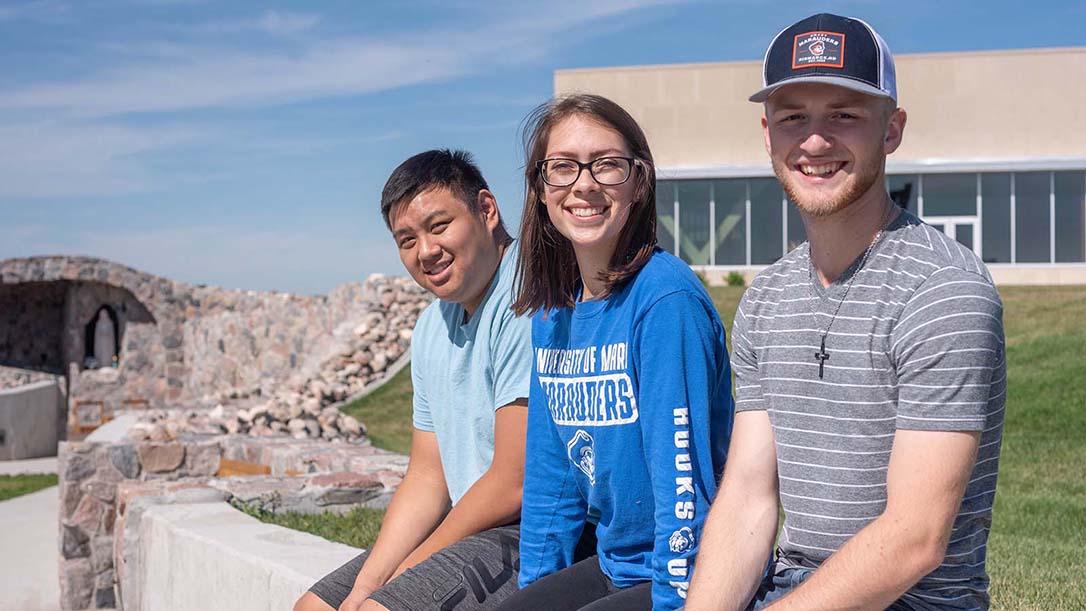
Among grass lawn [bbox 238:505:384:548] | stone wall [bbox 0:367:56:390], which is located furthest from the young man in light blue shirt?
stone wall [bbox 0:367:56:390]

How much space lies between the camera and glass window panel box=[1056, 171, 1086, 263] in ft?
75.0

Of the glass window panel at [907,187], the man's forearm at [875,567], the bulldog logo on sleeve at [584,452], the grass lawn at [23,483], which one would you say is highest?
the glass window panel at [907,187]

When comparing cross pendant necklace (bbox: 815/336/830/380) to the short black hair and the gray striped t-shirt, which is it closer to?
the gray striped t-shirt

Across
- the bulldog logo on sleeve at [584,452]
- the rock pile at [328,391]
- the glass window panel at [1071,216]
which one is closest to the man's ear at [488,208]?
the bulldog logo on sleeve at [584,452]

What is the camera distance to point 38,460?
63.8 ft

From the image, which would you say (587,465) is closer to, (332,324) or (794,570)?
(794,570)

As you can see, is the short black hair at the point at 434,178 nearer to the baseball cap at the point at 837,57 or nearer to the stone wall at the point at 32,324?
the baseball cap at the point at 837,57

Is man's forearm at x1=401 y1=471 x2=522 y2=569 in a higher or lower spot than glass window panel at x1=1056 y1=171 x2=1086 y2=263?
lower

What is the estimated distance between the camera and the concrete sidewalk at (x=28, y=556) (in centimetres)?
831

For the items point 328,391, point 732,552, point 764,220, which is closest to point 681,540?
point 732,552

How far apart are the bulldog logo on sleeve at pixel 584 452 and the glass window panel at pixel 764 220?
2160cm

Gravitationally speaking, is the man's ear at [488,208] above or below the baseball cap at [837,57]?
below

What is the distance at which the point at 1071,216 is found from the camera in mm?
23016

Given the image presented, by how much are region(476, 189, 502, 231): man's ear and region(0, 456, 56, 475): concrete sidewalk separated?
15.6 metres
